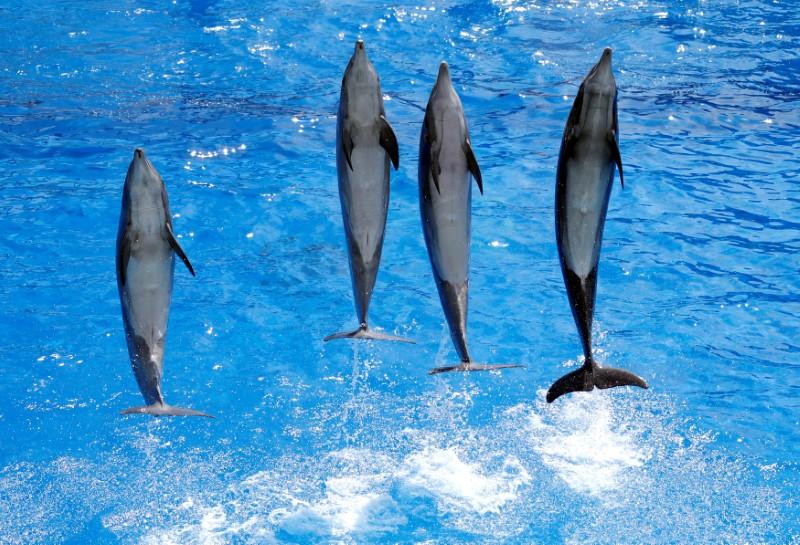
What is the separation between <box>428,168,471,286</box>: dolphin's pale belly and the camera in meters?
3.72

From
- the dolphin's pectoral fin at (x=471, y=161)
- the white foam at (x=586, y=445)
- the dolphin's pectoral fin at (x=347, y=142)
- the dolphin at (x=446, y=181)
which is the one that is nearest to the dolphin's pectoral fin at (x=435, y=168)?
the dolphin at (x=446, y=181)

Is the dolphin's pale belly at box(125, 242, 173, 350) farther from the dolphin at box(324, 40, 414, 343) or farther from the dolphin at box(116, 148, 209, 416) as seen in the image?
the dolphin at box(324, 40, 414, 343)

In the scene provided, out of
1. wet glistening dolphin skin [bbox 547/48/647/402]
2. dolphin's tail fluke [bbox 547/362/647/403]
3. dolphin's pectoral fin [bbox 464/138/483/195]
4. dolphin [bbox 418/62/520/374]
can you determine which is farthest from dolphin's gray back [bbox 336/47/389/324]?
dolphin's tail fluke [bbox 547/362/647/403]

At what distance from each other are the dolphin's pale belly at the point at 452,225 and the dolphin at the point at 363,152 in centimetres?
22

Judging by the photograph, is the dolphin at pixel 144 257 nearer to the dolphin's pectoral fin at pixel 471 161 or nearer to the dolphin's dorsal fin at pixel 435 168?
the dolphin's dorsal fin at pixel 435 168

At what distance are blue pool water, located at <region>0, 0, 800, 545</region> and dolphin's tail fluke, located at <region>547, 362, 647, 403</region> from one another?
4.67ft

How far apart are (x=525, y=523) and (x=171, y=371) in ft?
8.85

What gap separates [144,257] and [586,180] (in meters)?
1.79

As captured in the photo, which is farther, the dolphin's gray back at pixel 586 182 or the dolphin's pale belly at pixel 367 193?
the dolphin's pale belly at pixel 367 193

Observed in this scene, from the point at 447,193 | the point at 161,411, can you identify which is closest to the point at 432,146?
the point at 447,193

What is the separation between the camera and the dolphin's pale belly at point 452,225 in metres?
3.72

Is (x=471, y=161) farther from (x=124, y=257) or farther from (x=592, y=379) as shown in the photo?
(x=124, y=257)

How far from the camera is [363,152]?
372 cm

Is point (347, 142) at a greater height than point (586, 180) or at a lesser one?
greater
